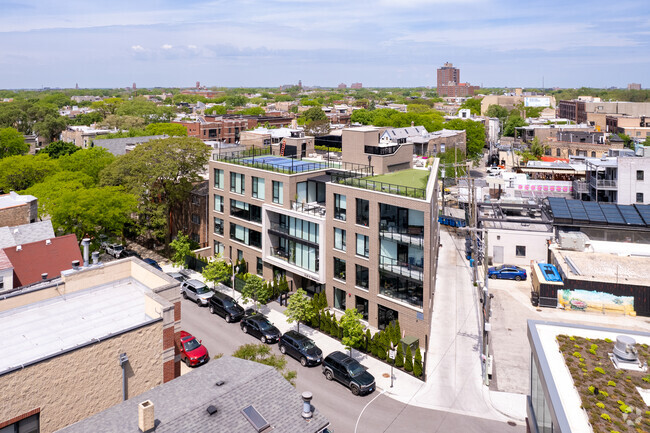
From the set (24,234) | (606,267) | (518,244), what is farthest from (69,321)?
(606,267)

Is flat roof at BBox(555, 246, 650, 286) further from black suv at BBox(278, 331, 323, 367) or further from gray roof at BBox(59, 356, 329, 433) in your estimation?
gray roof at BBox(59, 356, 329, 433)

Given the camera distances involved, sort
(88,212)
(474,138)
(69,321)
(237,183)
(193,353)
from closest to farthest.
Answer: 1. (69,321)
2. (193,353)
3. (88,212)
4. (237,183)
5. (474,138)

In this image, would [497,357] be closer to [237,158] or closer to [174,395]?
[174,395]

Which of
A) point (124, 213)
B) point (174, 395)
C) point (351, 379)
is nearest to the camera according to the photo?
point (174, 395)

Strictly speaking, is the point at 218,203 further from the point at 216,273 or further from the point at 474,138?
the point at 474,138

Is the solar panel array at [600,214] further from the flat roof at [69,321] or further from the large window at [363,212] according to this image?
the flat roof at [69,321]

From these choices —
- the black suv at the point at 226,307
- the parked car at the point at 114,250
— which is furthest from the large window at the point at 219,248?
the parked car at the point at 114,250

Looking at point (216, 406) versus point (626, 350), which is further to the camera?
point (626, 350)

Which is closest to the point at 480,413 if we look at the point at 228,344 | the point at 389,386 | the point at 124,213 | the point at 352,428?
the point at 389,386
